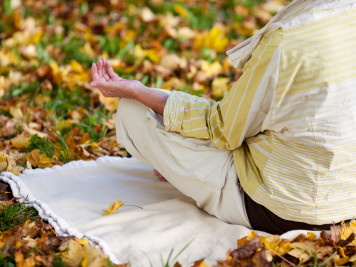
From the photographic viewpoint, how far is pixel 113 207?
2059 mm

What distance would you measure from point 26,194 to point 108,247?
1.90 feet

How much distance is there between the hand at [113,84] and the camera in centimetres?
206

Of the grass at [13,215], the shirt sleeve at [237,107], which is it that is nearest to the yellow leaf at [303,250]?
the shirt sleeve at [237,107]

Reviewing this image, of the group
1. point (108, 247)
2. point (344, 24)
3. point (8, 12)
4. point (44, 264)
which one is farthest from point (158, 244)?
point (8, 12)

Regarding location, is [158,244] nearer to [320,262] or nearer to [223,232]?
[223,232]

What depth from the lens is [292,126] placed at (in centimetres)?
162

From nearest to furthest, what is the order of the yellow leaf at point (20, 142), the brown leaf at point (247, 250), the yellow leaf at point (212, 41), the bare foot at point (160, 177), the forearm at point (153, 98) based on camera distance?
the brown leaf at point (247, 250) → the forearm at point (153, 98) → the bare foot at point (160, 177) → the yellow leaf at point (20, 142) → the yellow leaf at point (212, 41)

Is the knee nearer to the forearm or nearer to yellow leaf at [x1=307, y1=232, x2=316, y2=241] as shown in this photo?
the forearm

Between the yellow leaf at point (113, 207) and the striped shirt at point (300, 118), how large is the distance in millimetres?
515

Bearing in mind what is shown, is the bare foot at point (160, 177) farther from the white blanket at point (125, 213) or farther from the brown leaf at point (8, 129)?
the brown leaf at point (8, 129)

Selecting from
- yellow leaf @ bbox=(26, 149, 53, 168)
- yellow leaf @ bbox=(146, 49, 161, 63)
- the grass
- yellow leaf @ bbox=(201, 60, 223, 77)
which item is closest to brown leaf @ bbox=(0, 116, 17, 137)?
yellow leaf @ bbox=(26, 149, 53, 168)

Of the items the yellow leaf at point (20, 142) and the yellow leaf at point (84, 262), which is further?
the yellow leaf at point (20, 142)

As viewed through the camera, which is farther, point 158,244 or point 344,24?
point 158,244

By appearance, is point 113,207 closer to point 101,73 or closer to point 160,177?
point 160,177
